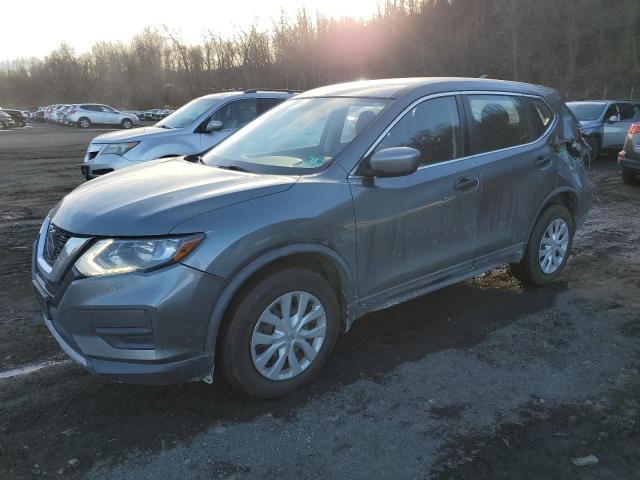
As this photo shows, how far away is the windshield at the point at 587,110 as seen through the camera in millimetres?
14008

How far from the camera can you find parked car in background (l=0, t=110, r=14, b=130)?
3790cm

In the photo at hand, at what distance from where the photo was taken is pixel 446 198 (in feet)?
12.6

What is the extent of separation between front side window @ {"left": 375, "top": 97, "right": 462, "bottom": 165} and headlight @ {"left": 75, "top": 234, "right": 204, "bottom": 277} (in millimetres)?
1491

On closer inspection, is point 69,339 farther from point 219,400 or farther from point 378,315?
point 378,315

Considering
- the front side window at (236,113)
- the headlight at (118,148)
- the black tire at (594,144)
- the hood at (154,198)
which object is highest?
the front side window at (236,113)

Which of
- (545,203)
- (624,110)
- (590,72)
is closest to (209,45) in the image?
(590,72)

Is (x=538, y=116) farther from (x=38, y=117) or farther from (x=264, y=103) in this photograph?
(x=38, y=117)

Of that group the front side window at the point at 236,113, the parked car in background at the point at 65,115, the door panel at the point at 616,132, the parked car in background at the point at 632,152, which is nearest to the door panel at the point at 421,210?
the front side window at the point at 236,113

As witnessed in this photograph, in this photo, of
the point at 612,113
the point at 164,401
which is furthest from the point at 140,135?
the point at 612,113

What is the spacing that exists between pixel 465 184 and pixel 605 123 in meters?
11.9

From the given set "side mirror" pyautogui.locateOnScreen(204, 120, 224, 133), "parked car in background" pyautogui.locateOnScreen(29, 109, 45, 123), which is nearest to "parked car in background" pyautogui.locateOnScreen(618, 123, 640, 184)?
"side mirror" pyautogui.locateOnScreen(204, 120, 224, 133)

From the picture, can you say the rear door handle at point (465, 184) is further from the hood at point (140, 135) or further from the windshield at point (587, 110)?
the windshield at point (587, 110)

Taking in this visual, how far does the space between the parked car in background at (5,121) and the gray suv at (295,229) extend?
40446 millimetres

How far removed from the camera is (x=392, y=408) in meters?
3.12
